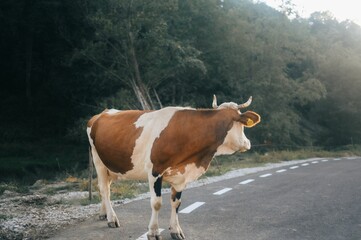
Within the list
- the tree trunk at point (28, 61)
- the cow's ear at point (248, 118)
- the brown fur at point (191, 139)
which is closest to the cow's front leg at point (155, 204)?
the brown fur at point (191, 139)

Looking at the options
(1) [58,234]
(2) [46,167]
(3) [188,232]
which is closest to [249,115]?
(3) [188,232]

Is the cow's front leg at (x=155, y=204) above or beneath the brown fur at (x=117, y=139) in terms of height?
beneath

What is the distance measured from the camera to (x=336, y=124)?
130 feet

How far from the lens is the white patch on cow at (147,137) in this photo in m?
5.02

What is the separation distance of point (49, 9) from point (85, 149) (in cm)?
991

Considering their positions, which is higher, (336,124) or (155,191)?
(155,191)

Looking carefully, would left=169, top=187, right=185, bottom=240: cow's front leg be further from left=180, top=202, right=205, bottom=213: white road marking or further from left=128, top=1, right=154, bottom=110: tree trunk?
left=128, top=1, right=154, bottom=110: tree trunk

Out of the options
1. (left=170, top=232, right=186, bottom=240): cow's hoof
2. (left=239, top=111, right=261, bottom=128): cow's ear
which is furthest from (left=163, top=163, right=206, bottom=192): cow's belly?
(left=239, top=111, right=261, bottom=128): cow's ear

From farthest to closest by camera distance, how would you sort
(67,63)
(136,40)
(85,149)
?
(85,149)
(67,63)
(136,40)

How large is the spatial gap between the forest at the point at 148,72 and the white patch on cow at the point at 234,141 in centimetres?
1650

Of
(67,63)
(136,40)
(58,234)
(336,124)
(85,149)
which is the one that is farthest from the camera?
(336,124)

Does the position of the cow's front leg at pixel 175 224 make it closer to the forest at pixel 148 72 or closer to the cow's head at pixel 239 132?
the cow's head at pixel 239 132

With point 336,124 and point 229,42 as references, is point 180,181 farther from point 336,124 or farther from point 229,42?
point 336,124

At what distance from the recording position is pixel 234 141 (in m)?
5.07
